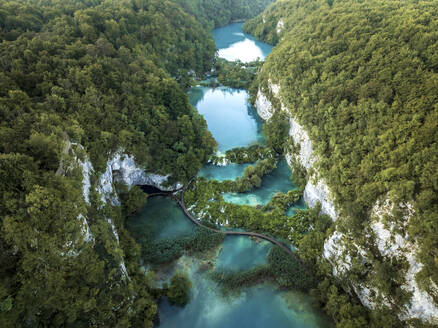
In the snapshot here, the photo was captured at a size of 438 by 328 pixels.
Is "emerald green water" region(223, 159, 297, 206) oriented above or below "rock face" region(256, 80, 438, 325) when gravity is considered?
below

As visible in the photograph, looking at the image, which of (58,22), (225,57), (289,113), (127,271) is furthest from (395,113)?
(225,57)

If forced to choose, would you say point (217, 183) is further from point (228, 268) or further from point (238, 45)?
point (238, 45)

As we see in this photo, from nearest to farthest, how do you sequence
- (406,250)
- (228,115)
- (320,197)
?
(406,250), (320,197), (228,115)

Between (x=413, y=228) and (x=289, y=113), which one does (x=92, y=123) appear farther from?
(x=413, y=228)

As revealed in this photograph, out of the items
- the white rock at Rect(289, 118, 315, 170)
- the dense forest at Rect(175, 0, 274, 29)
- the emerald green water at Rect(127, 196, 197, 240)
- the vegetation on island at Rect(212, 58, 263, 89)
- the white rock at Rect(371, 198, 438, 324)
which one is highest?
the dense forest at Rect(175, 0, 274, 29)

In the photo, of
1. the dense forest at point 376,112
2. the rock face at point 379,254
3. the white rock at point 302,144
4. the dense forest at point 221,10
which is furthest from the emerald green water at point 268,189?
the dense forest at point 221,10

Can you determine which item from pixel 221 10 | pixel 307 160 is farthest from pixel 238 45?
pixel 307 160

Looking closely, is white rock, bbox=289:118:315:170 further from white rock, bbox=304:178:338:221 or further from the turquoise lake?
the turquoise lake

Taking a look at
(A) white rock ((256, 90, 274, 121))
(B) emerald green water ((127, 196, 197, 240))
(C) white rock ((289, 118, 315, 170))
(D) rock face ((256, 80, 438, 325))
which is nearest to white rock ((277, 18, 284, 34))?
(A) white rock ((256, 90, 274, 121))
